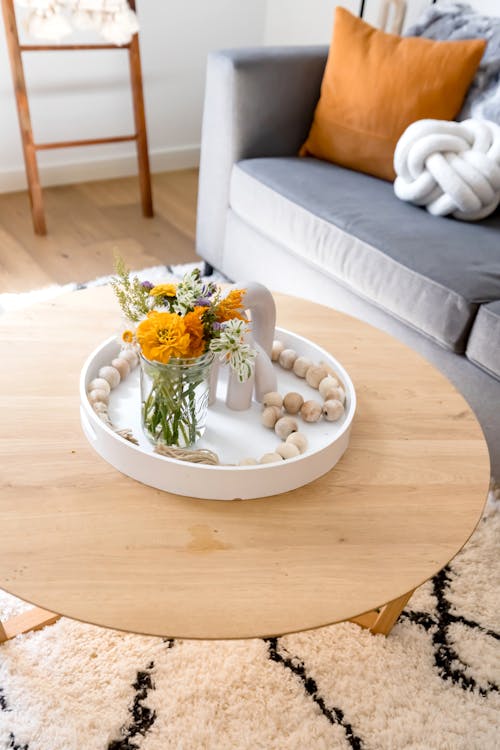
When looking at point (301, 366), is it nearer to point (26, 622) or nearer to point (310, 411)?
point (310, 411)

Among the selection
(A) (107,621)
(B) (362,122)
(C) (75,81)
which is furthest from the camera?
(C) (75,81)

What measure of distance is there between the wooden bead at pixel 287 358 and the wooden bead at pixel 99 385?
0.33 meters

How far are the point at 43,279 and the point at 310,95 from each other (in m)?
1.07

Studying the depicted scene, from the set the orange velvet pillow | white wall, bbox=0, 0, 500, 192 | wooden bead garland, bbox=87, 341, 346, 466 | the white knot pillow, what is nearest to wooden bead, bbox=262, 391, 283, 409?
wooden bead garland, bbox=87, 341, 346, 466

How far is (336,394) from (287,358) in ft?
0.47

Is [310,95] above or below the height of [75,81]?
above

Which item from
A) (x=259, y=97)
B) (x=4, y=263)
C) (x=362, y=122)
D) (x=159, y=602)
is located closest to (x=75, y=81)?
(x=4, y=263)

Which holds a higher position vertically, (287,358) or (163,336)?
(163,336)

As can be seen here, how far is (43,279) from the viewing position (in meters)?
2.42

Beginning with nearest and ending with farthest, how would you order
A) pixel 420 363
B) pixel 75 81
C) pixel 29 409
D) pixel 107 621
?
1. pixel 107 621
2. pixel 29 409
3. pixel 420 363
4. pixel 75 81

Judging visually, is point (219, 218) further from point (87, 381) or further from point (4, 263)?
point (87, 381)

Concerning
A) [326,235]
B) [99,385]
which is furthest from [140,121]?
[99,385]

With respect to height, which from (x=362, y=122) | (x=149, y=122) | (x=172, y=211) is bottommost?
(x=172, y=211)

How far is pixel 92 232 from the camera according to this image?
278 centimetres
